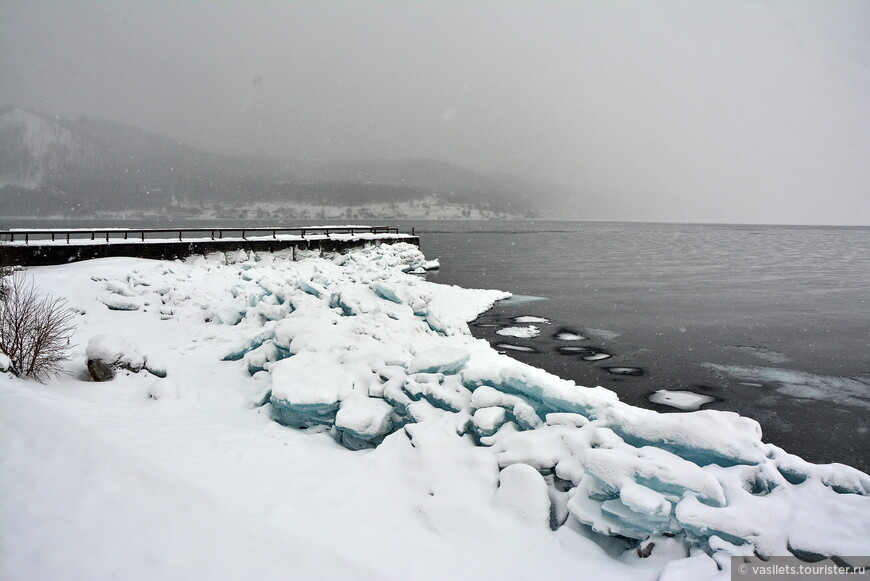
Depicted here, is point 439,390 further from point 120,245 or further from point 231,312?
point 120,245

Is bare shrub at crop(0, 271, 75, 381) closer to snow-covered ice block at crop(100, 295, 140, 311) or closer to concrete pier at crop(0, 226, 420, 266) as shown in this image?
snow-covered ice block at crop(100, 295, 140, 311)

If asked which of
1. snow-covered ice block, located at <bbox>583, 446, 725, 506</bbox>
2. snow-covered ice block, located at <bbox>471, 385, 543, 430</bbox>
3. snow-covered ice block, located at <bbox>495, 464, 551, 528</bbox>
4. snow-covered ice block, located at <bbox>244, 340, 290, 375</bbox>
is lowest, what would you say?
snow-covered ice block, located at <bbox>244, 340, 290, 375</bbox>

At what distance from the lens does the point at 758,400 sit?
38.8 feet

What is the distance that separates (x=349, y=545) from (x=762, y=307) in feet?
90.0

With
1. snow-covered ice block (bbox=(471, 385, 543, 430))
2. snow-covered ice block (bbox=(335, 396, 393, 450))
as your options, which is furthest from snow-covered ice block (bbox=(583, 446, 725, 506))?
snow-covered ice block (bbox=(335, 396, 393, 450))

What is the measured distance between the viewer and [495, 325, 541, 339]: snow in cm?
1872

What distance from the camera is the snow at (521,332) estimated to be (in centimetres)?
1872

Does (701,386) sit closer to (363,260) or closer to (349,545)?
(349,545)

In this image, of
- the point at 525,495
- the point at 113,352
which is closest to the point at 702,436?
the point at 525,495

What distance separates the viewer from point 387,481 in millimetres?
6414

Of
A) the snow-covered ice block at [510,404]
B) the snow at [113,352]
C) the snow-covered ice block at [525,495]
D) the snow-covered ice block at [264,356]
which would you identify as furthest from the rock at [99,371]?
the snow-covered ice block at [525,495]

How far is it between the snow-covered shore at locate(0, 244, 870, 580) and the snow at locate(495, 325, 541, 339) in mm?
9470

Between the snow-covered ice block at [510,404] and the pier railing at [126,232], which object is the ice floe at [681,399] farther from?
the pier railing at [126,232]

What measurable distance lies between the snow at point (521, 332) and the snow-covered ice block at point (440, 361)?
9232 mm
